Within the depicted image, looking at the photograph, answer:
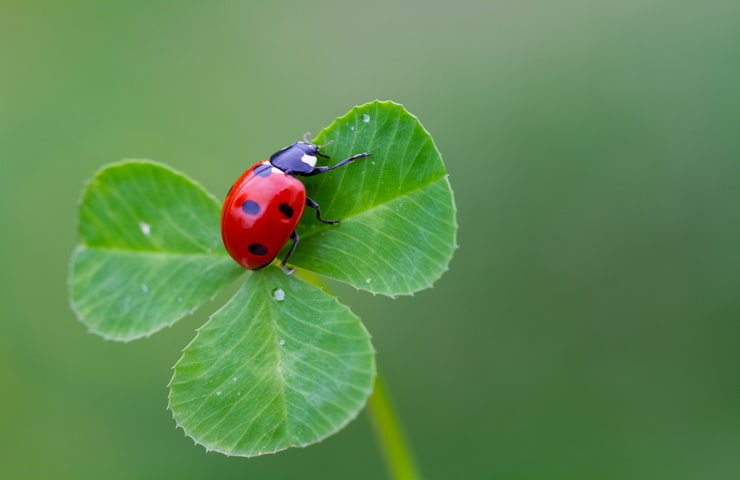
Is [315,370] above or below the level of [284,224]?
below

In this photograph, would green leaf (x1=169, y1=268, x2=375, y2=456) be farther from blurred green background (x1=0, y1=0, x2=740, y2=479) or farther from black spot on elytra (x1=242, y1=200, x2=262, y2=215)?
blurred green background (x1=0, y1=0, x2=740, y2=479)

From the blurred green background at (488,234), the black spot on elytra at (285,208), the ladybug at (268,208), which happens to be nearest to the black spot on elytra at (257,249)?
the ladybug at (268,208)

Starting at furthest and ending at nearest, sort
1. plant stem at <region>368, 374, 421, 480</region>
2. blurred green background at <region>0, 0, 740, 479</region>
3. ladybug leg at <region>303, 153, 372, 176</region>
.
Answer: blurred green background at <region>0, 0, 740, 479</region> < plant stem at <region>368, 374, 421, 480</region> < ladybug leg at <region>303, 153, 372, 176</region>

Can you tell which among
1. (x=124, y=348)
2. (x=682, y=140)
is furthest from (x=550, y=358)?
(x=124, y=348)

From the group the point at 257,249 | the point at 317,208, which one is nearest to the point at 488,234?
the point at 317,208

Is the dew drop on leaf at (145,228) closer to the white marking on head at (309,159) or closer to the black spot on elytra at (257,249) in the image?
the black spot on elytra at (257,249)

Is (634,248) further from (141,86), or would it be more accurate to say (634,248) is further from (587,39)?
(141,86)

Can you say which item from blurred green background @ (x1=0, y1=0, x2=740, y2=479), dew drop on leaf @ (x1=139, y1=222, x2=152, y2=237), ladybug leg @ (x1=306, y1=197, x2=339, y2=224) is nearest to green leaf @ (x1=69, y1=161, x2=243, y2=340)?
dew drop on leaf @ (x1=139, y1=222, x2=152, y2=237)

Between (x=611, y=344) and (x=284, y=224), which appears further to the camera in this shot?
(x=611, y=344)
